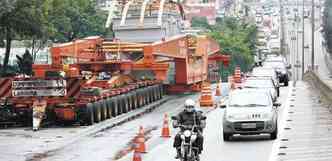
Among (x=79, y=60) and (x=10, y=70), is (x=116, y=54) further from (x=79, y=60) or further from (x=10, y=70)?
(x=10, y=70)

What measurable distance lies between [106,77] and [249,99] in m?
13.4

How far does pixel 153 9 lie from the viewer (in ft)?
137

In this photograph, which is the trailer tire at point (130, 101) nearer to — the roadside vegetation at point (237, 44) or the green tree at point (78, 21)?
the green tree at point (78, 21)

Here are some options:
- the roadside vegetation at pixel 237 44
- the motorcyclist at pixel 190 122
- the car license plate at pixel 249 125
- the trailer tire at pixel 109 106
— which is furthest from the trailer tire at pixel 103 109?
the roadside vegetation at pixel 237 44

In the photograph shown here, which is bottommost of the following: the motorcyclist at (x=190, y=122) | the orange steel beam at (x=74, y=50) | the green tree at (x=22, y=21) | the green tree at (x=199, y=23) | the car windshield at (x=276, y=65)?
the motorcyclist at (x=190, y=122)

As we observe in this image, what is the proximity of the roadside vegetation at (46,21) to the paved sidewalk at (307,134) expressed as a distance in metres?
12.0

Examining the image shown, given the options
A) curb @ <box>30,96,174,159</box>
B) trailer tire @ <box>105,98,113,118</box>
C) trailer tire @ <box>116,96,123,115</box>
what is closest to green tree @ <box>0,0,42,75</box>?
curb @ <box>30,96,174,159</box>

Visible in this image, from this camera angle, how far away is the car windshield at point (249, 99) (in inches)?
954

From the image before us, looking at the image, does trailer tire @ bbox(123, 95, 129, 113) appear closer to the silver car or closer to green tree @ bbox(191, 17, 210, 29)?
the silver car

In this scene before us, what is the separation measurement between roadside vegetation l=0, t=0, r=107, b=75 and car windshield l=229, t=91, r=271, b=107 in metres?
11.5

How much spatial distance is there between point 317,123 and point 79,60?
13.3 m

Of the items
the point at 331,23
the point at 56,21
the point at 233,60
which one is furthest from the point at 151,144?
the point at 233,60

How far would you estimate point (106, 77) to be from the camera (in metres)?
37.0

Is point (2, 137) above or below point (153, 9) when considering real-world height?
below
